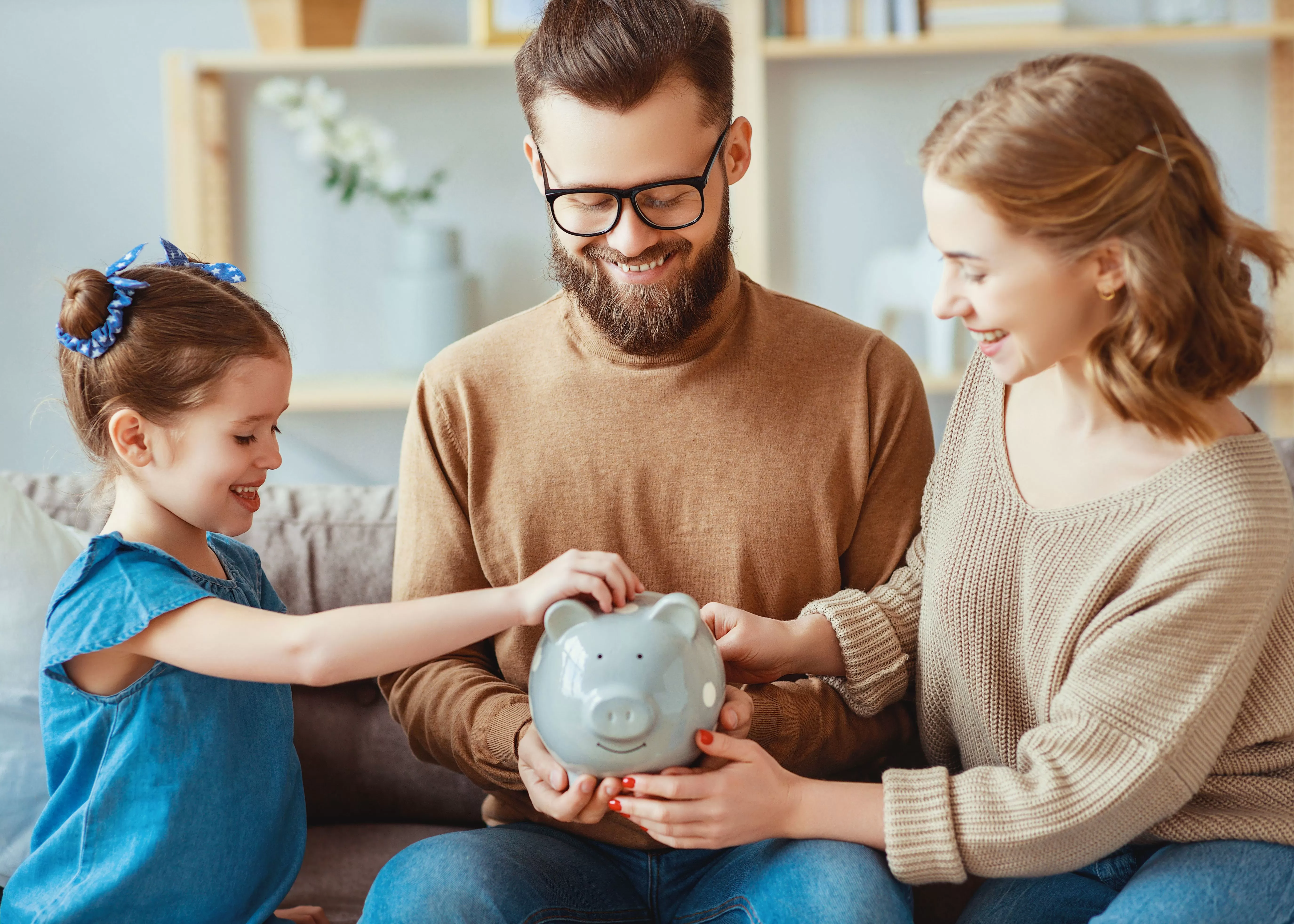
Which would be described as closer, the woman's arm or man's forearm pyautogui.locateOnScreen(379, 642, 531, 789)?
the woman's arm

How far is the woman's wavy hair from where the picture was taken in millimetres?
1038

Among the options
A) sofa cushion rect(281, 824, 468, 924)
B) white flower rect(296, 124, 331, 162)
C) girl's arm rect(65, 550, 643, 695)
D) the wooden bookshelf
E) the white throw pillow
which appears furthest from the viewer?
white flower rect(296, 124, 331, 162)

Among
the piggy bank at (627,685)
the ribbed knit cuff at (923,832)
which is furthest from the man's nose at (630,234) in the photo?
the ribbed knit cuff at (923,832)

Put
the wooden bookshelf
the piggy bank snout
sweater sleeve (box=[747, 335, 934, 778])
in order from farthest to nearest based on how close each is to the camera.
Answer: the wooden bookshelf < sweater sleeve (box=[747, 335, 934, 778]) < the piggy bank snout

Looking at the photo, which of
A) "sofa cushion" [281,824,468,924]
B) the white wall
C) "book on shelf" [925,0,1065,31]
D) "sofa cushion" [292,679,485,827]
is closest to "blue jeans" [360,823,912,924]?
"sofa cushion" [281,824,468,924]

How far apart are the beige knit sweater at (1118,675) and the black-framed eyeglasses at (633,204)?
1.48ft

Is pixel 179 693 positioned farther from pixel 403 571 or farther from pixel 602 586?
pixel 602 586

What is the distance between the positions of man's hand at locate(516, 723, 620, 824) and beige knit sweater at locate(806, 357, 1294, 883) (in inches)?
11.1

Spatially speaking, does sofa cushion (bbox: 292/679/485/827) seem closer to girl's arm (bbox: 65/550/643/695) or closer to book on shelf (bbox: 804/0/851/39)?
girl's arm (bbox: 65/550/643/695)

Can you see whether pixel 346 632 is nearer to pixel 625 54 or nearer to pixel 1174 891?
pixel 625 54

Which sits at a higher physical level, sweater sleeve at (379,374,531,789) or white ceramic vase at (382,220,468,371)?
white ceramic vase at (382,220,468,371)

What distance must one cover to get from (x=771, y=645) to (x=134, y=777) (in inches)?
26.9

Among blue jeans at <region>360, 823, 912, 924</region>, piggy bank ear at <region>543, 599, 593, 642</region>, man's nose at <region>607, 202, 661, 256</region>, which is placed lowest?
blue jeans at <region>360, 823, 912, 924</region>

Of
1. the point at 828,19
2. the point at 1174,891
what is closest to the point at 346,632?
the point at 1174,891
